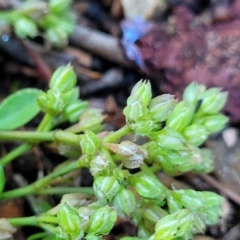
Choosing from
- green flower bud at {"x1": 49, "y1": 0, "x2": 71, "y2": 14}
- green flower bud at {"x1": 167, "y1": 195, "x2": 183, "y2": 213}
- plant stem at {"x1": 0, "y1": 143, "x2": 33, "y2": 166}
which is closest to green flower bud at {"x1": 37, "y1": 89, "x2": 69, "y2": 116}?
plant stem at {"x1": 0, "y1": 143, "x2": 33, "y2": 166}

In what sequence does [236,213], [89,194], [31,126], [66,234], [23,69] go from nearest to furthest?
[66,234] → [89,194] → [236,213] → [31,126] → [23,69]

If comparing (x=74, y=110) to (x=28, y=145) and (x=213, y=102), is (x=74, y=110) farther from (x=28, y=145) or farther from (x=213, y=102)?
(x=213, y=102)

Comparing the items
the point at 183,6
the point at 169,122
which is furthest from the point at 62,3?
the point at 169,122

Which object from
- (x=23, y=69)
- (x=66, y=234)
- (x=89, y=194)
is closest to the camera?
(x=66, y=234)

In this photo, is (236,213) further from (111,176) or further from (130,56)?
(130,56)

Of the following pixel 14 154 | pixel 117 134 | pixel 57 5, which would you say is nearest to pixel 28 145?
pixel 14 154

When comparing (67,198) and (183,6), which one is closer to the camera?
(67,198)
